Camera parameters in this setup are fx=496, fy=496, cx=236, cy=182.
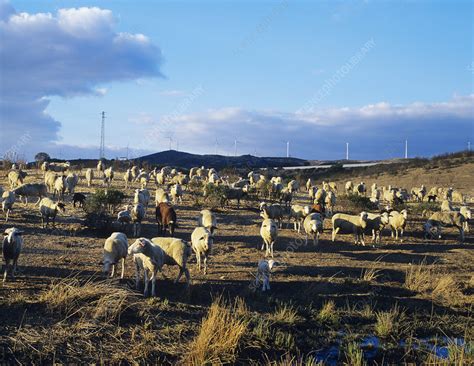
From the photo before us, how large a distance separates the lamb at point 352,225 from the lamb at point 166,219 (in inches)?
274

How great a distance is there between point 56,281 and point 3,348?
3.70 m

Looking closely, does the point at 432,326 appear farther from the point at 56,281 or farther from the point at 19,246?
the point at 19,246

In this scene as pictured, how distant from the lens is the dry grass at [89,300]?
10406 millimetres

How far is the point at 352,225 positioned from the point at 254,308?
416 inches

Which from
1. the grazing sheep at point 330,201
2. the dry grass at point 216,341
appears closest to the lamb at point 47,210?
the dry grass at point 216,341

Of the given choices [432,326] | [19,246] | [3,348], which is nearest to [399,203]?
[432,326]

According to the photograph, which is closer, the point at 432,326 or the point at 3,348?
the point at 3,348

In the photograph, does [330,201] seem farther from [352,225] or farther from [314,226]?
[314,226]

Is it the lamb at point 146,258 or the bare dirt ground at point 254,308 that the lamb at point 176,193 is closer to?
the bare dirt ground at point 254,308

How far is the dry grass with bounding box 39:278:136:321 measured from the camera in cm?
1041

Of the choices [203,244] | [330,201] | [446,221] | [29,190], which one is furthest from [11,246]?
[330,201]

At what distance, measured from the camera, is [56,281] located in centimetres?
1260

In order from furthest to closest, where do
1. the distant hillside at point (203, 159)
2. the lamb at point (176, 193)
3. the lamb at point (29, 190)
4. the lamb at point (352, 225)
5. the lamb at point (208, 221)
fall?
the distant hillside at point (203, 159)
the lamb at point (176, 193)
the lamb at point (29, 190)
the lamb at point (352, 225)
the lamb at point (208, 221)

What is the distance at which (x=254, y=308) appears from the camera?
12.1m
